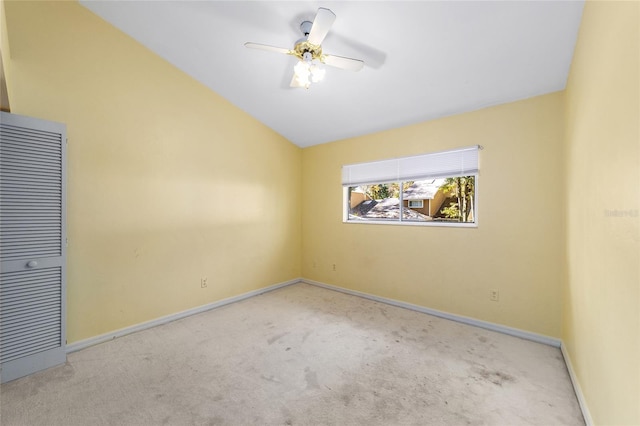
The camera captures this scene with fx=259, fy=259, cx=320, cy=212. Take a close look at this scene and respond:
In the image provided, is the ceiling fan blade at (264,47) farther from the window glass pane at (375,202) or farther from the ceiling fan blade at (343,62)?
the window glass pane at (375,202)

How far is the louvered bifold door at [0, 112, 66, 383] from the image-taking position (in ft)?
6.01

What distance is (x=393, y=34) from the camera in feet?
6.68

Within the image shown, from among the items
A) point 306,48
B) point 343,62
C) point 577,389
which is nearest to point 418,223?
point 577,389

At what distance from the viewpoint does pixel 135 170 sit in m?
2.67

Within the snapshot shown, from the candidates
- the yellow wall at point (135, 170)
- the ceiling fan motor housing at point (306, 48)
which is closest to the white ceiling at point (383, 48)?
the ceiling fan motor housing at point (306, 48)

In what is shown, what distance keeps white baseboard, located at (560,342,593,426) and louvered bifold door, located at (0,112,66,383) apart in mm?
3639

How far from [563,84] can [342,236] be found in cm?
290

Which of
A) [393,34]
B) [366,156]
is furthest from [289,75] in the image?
[366,156]

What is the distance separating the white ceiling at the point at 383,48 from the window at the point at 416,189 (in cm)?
55

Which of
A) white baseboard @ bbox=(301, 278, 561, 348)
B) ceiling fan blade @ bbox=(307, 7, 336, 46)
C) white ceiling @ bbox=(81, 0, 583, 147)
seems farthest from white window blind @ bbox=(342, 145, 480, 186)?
ceiling fan blade @ bbox=(307, 7, 336, 46)

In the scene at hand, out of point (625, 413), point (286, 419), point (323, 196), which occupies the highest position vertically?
point (323, 196)

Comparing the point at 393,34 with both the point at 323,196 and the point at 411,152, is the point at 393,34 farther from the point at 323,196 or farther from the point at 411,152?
the point at 323,196

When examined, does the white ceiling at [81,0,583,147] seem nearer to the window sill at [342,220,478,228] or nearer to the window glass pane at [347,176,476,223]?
the window glass pane at [347,176,476,223]

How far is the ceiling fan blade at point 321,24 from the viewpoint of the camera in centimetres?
160
